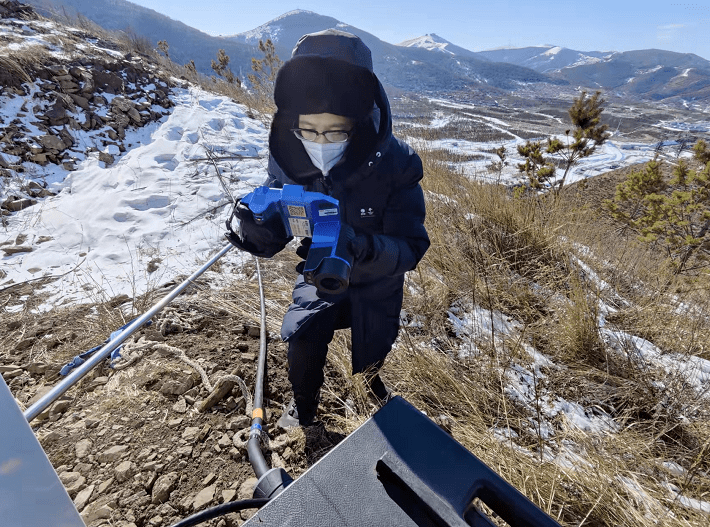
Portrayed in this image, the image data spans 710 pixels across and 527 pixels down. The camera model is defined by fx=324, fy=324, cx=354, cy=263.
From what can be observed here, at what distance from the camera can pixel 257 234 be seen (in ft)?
3.45

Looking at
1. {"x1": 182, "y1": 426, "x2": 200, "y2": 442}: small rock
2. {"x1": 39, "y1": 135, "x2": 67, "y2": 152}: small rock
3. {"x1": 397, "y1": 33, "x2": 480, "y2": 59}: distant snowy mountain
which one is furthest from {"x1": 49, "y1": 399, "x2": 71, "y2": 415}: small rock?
{"x1": 397, "y1": 33, "x2": 480, "y2": 59}: distant snowy mountain

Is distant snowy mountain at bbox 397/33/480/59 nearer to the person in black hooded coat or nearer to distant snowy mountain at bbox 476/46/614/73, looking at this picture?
distant snowy mountain at bbox 476/46/614/73

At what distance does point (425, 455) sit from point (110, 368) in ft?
5.47

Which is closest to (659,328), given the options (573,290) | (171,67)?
(573,290)

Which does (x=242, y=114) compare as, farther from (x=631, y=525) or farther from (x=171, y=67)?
(x=631, y=525)

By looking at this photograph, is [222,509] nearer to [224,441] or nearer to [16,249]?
[224,441]

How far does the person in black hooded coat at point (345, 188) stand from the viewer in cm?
100

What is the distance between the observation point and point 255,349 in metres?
1.71

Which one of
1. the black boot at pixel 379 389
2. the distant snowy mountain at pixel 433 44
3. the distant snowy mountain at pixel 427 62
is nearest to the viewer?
the black boot at pixel 379 389

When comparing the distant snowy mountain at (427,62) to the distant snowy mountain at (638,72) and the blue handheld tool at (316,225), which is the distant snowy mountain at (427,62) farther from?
the blue handheld tool at (316,225)

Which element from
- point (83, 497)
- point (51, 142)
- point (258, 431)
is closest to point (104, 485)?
point (83, 497)

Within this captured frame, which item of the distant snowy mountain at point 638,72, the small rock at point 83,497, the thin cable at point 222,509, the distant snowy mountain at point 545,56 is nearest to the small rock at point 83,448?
the small rock at point 83,497

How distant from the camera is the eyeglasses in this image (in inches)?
42.1

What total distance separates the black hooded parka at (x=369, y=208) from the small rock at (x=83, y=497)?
796mm
